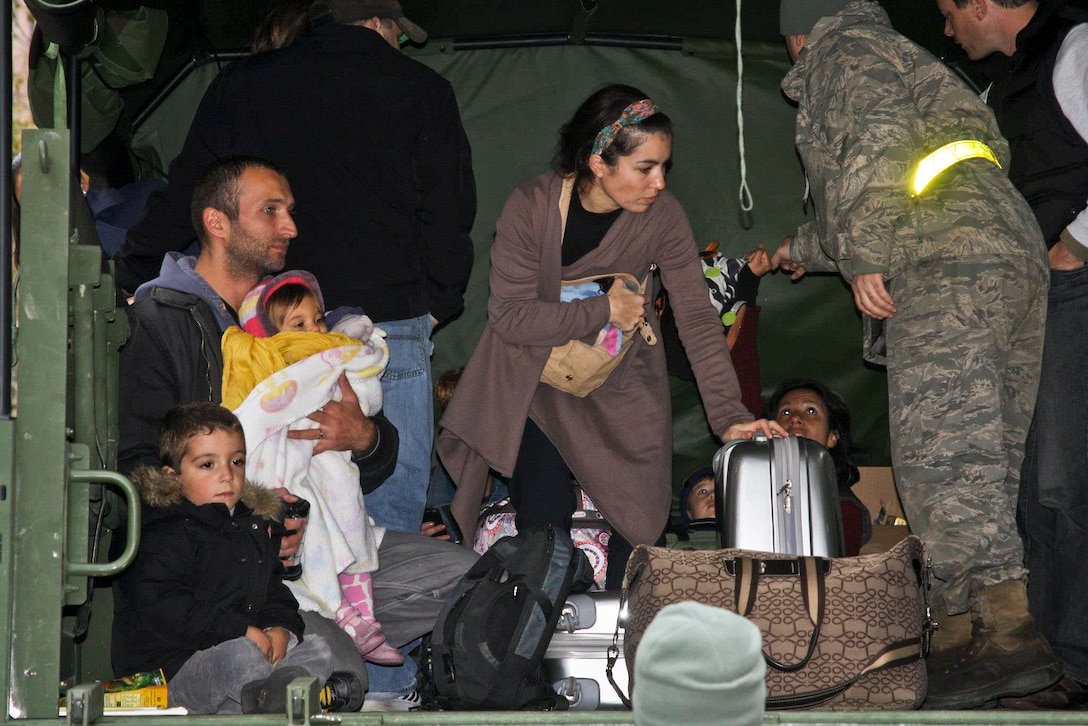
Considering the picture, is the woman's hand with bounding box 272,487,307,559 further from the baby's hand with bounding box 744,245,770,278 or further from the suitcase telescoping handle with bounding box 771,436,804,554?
the baby's hand with bounding box 744,245,770,278

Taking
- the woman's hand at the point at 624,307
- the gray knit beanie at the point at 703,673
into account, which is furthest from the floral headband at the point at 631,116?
Result: the gray knit beanie at the point at 703,673

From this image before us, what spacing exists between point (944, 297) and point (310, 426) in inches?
66.1

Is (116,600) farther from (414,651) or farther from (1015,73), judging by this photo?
(1015,73)

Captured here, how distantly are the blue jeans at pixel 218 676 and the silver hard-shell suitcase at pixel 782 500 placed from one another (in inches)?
42.2

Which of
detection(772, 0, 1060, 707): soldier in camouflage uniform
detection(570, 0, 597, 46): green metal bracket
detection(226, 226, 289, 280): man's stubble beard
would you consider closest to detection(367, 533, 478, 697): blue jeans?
detection(226, 226, 289, 280): man's stubble beard

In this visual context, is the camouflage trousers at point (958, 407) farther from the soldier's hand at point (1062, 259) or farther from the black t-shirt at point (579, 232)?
the black t-shirt at point (579, 232)

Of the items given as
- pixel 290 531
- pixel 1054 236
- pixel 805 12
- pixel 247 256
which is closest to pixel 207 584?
pixel 290 531

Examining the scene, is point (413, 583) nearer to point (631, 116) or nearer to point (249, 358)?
point (249, 358)

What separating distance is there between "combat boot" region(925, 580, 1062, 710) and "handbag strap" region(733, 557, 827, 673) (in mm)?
456

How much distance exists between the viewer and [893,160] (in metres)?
3.02

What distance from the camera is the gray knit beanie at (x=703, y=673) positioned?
121cm

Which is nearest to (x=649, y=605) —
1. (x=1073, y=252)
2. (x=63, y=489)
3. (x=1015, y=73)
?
(x=63, y=489)

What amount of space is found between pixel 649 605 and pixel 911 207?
4.22 ft

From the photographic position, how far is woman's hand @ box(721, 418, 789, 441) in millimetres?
3031
